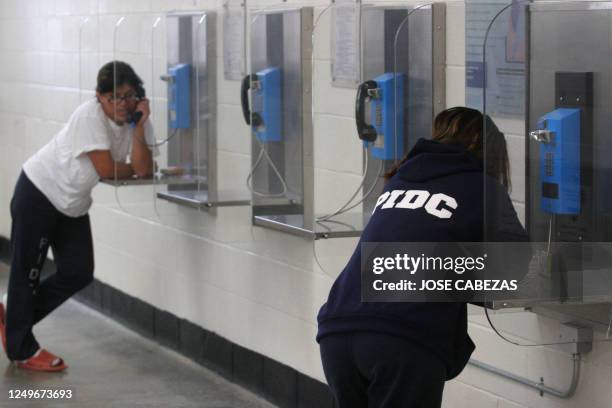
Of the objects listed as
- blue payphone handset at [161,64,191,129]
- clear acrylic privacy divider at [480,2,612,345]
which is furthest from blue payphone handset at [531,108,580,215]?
blue payphone handset at [161,64,191,129]

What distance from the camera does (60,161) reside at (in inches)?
194

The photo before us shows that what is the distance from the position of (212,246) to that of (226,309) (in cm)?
29

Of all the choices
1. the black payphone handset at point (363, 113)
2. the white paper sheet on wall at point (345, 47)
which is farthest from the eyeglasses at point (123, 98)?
the black payphone handset at point (363, 113)

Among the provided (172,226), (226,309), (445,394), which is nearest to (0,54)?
(172,226)

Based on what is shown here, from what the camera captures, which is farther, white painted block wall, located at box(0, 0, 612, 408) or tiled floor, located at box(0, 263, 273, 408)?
tiled floor, located at box(0, 263, 273, 408)

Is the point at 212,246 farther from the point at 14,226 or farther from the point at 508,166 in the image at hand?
the point at 508,166

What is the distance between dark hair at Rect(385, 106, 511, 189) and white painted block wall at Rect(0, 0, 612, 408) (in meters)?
0.04

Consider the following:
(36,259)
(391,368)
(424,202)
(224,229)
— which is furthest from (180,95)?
(391,368)

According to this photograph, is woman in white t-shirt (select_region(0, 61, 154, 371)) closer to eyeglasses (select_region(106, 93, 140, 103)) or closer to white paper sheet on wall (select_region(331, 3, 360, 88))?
eyeglasses (select_region(106, 93, 140, 103))

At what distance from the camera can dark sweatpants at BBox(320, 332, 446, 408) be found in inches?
102

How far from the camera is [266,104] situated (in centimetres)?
420

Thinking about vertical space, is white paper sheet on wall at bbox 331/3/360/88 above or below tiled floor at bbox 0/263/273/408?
above

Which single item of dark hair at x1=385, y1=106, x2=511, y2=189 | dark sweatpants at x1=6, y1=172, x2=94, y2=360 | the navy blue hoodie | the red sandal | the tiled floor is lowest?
the tiled floor

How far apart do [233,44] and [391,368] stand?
2258 mm
